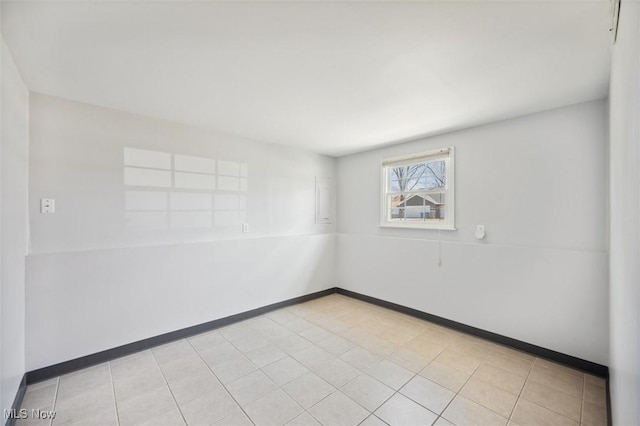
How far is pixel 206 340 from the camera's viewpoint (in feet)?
9.47

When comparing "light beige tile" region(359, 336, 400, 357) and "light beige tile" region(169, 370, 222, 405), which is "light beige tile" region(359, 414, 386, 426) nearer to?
"light beige tile" region(359, 336, 400, 357)

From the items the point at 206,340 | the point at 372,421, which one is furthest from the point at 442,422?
the point at 206,340

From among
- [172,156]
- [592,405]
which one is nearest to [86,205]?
[172,156]

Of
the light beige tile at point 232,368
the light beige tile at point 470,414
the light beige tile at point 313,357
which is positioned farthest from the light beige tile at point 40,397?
the light beige tile at point 470,414

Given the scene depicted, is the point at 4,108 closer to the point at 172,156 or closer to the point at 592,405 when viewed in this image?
the point at 172,156

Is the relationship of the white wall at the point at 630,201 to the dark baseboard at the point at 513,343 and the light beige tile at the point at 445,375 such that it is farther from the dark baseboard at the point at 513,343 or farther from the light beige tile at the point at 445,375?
the dark baseboard at the point at 513,343

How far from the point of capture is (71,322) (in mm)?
2312

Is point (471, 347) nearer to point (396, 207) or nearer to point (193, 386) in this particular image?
point (396, 207)

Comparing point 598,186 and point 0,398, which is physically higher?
point 598,186

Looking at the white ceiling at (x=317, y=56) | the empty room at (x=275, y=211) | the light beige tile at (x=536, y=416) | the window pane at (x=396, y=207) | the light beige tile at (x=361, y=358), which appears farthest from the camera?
the window pane at (x=396, y=207)

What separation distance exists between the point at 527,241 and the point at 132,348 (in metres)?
4.06

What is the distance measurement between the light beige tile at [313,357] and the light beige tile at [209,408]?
714mm

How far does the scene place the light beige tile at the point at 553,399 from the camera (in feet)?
6.10

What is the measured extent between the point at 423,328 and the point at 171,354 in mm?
2750
